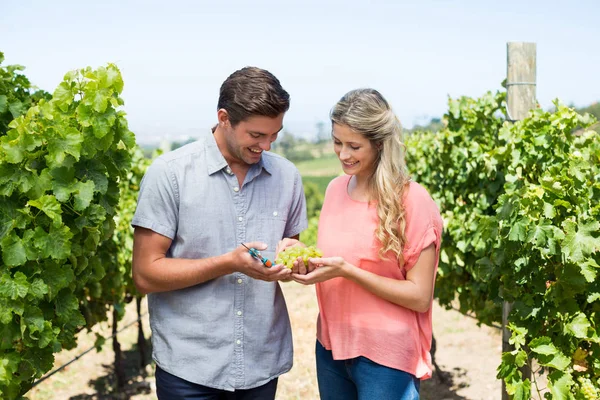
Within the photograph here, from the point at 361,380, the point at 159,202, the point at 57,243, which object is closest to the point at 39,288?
the point at 57,243

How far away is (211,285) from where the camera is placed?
2521 millimetres

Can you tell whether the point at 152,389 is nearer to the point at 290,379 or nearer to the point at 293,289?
the point at 290,379

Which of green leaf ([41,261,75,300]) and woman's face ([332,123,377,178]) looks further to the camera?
green leaf ([41,261,75,300])

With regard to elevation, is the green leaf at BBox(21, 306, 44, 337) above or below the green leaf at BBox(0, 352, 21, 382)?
above

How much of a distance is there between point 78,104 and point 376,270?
4.87 ft

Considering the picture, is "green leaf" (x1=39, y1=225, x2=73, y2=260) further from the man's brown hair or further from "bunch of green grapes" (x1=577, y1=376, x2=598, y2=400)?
"bunch of green grapes" (x1=577, y1=376, x2=598, y2=400)

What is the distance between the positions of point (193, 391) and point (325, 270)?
694mm

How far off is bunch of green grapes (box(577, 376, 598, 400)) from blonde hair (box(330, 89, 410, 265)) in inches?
46.8

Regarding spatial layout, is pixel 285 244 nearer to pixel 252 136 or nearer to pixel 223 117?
pixel 252 136

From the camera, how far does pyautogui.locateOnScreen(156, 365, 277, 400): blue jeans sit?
2.52 metres

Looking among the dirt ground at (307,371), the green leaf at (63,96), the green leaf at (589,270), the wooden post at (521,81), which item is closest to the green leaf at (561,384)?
the green leaf at (589,270)

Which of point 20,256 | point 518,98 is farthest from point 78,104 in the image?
point 518,98

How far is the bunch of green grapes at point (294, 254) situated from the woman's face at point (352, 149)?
34 centimetres

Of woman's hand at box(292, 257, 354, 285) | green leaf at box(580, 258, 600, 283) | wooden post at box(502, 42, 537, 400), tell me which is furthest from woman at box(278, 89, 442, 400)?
wooden post at box(502, 42, 537, 400)
